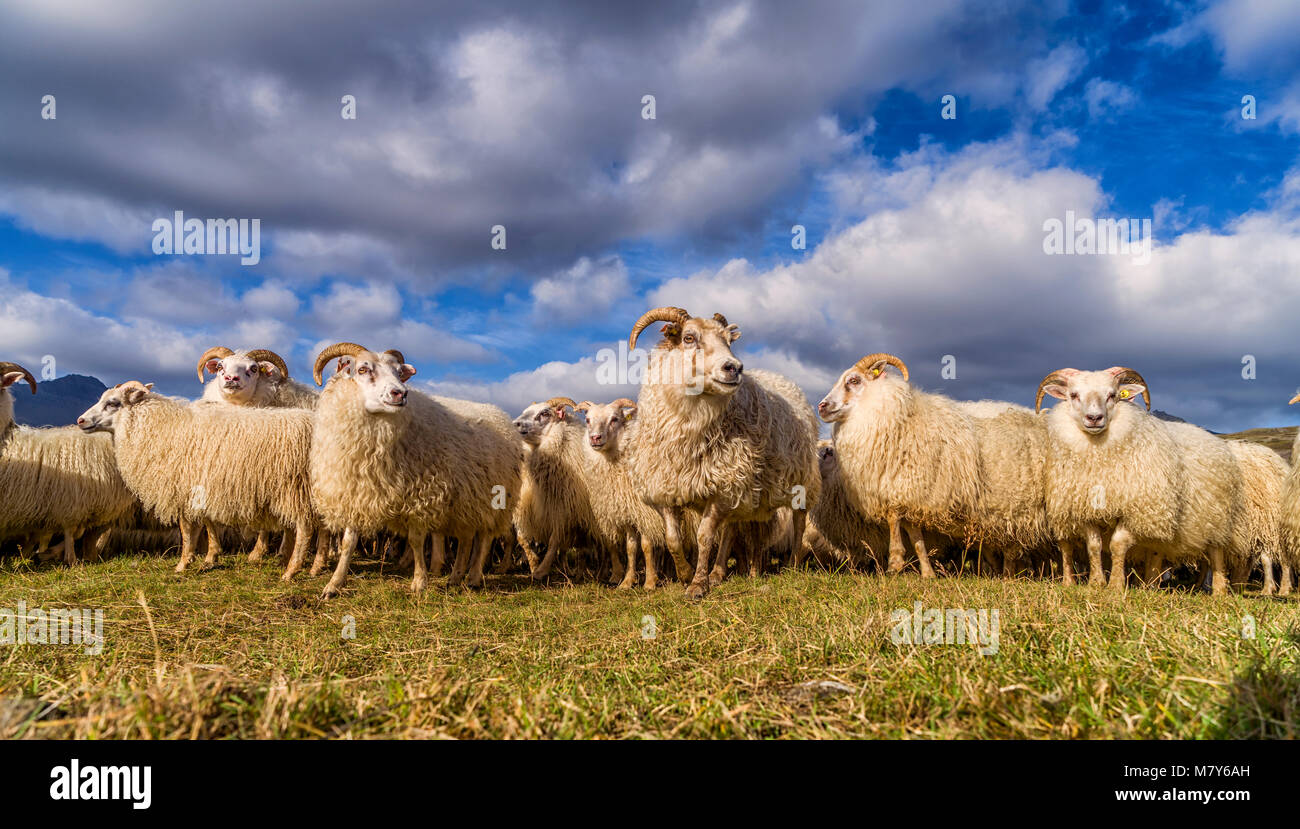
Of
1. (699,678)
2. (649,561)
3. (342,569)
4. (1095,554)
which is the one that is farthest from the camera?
(649,561)

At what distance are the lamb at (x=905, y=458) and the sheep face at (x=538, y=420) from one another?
4850 mm

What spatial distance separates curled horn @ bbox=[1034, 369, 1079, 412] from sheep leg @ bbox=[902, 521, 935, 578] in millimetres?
2729

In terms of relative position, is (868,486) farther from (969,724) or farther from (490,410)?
(969,724)

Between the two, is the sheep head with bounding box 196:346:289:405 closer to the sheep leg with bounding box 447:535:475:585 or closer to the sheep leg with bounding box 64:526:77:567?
the sheep leg with bounding box 64:526:77:567

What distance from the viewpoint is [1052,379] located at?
10.6 meters

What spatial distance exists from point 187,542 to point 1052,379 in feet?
43.0

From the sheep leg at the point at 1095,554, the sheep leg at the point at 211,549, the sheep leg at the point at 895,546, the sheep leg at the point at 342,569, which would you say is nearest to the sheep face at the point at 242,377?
the sheep leg at the point at 211,549

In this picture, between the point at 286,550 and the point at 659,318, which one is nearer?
the point at 659,318

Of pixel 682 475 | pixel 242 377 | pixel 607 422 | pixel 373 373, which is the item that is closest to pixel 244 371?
pixel 242 377

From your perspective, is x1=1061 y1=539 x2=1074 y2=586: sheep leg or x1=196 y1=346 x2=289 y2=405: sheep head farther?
x1=196 y1=346 x2=289 y2=405: sheep head

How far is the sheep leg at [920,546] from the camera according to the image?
9664 mm

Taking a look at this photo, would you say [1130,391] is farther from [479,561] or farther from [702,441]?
[479,561]

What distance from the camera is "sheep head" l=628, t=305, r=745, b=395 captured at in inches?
319

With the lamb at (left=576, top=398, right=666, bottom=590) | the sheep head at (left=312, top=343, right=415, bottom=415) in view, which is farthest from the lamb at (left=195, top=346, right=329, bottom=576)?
the lamb at (left=576, top=398, right=666, bottom=590)
